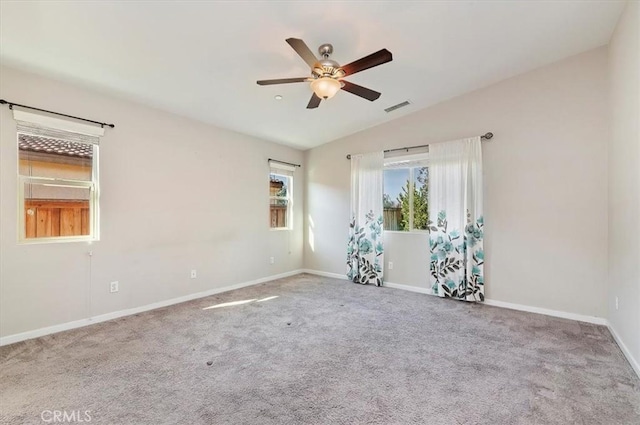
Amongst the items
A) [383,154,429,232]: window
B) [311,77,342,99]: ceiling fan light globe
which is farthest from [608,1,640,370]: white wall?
[311,77,342,99]: ceiling fan light globe

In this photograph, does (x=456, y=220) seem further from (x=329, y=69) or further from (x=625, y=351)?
(x=329, y=69)

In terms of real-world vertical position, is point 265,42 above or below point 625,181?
above

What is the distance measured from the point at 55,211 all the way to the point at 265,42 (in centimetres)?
289

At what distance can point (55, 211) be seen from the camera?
324 cm

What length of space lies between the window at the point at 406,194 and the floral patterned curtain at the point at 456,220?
0.86 feet

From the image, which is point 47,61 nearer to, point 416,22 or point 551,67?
point 416,22

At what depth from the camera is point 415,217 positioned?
5.08 metres

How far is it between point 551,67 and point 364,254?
12.3 ft

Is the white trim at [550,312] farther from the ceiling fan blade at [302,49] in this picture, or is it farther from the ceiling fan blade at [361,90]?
the ceiling fan blade at [302,49]

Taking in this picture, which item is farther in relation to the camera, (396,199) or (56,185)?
(396,199)

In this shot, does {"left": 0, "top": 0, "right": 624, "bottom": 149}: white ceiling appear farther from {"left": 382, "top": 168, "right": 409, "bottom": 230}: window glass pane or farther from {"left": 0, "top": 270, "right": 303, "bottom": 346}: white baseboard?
{"left": 0, "top": 270, "right": 303, "bottom": 346}: white baseboard

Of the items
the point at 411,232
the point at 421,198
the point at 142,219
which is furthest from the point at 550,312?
the point at 142,219

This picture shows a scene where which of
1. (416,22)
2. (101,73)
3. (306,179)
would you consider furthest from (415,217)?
(101,73)

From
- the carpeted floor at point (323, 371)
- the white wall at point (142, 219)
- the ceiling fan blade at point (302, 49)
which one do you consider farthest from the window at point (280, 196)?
the ceiling fan blade at point (302, 49)
